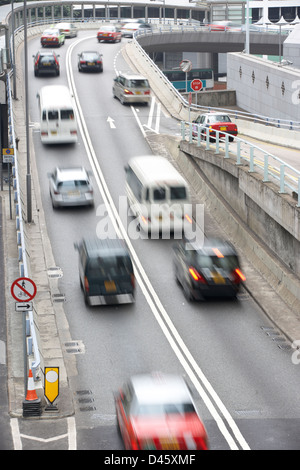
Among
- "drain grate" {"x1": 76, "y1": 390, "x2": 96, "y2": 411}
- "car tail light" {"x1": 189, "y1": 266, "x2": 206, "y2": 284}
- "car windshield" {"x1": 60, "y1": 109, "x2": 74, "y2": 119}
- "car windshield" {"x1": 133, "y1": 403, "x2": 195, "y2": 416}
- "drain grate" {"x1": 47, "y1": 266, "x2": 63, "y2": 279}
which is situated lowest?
"drain grate" {"x1": 76, "y1": 390, "x2": 96, "y2": 411}

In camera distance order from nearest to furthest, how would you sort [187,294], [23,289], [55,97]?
[23,289]
[187,294]
[55,97]

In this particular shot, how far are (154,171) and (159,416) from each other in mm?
18040

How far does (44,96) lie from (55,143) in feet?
9.94

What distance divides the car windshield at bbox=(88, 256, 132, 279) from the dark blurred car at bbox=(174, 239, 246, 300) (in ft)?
7.17

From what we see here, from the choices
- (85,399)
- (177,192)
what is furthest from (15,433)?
(177,192)

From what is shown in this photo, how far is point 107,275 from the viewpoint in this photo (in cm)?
2716

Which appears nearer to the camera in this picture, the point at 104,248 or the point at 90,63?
the point at 104,248

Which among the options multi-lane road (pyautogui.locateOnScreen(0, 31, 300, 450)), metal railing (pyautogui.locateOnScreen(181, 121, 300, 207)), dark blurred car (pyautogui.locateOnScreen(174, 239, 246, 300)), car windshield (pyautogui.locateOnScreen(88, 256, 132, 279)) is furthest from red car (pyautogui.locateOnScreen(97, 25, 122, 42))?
car windshield (pyautogui.locateOnScreen(88, 256, 132, 279))

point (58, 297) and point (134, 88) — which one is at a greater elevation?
point (134, 88)

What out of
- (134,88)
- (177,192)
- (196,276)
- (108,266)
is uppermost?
(134,88)

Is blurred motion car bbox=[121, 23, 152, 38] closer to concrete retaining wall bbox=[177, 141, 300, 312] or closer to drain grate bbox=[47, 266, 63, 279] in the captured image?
concrete retaining wall bbox=[177, 141, 300, 312]

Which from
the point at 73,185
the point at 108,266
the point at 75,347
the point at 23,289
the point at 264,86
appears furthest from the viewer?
the point at 264,86

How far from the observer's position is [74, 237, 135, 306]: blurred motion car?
27.1m

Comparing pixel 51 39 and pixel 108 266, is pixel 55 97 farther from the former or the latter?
pixel 51 39
